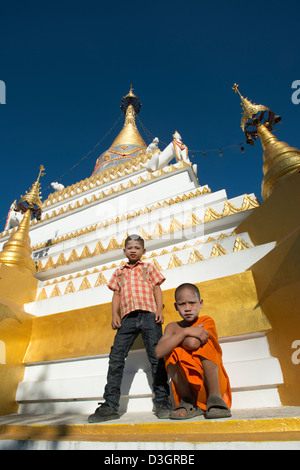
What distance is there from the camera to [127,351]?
79.3 inches

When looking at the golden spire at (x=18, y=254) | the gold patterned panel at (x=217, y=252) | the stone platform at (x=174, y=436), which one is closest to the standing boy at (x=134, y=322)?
the stone platform at (x=174, y=436)

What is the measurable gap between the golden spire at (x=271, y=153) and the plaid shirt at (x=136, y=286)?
2.25 m

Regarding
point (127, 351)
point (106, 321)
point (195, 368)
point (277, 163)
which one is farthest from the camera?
point (277, 163)

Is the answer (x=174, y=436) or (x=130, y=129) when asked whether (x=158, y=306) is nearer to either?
(x=174, y=436)

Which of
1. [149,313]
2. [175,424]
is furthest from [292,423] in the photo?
[149,313]

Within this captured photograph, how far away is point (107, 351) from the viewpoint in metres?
2.52

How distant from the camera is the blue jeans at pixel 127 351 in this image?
71.6 inches

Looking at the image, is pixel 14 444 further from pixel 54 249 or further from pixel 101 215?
pixel 101 215

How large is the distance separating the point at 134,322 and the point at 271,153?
323 centimetres

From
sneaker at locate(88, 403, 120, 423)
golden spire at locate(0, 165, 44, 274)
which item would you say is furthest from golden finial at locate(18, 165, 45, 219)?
sneaker at locate(88, 403, 120, 423)

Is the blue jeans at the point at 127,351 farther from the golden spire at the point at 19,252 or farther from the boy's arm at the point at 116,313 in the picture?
the golden spire at the point at 19,252

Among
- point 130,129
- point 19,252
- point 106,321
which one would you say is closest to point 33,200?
point 19,252

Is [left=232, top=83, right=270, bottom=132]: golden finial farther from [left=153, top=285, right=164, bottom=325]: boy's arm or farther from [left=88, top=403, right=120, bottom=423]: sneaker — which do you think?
[left=88, top=403, right=120, bottom=423]: sneaker
